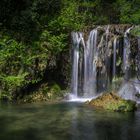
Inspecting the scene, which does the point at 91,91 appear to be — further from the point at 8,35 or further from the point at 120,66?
the point at 8,35

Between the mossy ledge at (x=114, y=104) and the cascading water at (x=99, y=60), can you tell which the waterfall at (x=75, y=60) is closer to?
the cascading water at (x=99, y=60)

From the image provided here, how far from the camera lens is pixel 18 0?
25047mm

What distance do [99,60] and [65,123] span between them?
7412 mm

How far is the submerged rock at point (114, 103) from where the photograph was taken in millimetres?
17516

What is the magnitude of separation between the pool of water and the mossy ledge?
0.44 metres

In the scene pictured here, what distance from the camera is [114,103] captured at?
17859 millimetres

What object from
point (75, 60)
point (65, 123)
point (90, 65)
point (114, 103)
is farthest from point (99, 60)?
point (65, 123)

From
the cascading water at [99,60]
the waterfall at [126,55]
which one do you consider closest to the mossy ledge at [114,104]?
the cascading water at [99,60]

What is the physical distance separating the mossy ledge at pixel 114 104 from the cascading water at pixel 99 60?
2.84 meters

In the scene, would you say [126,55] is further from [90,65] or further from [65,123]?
[65,123]

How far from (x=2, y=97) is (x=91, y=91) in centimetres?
530

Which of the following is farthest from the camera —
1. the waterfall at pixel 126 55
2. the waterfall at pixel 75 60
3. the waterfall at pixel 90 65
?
the waterfall at pixel 75 60

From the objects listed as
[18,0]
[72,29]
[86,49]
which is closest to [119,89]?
[86,49]

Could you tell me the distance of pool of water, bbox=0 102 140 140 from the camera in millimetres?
13562
